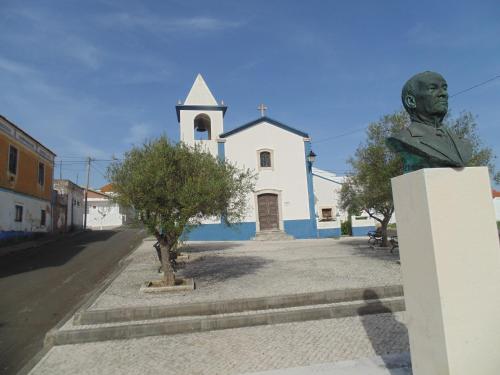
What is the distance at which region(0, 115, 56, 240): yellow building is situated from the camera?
56.2ft

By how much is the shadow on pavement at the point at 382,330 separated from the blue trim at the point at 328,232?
13979mm

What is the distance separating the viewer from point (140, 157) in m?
7.54

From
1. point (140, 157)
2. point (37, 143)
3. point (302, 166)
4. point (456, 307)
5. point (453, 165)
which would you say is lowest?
point (456, 307)

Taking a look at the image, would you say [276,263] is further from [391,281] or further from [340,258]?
[391,281]

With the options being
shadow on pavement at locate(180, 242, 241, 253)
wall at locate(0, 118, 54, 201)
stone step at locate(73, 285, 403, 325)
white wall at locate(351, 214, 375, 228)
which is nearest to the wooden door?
shadow on pavement at locate(180, 242, 241, 253)

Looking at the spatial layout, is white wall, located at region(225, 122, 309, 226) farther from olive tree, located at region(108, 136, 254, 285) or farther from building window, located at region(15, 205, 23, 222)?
olive tree, located at region(108, 136, 254, 285)

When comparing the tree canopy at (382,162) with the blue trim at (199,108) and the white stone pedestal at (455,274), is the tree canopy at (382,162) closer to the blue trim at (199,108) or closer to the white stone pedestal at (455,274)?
the white stone pedestal at (455,274)

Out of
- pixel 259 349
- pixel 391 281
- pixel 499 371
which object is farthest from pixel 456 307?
pixel 391 281

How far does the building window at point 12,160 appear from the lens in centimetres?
1795

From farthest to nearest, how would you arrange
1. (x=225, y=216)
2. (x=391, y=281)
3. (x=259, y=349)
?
(x=225, y=216)
(x=391, y=281)
(x=259, y=349)

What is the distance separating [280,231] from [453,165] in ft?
54.5

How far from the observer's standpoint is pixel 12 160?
59.6ft

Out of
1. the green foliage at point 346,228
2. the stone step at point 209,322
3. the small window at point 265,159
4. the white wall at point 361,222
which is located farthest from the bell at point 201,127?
the stone step at point 209,322

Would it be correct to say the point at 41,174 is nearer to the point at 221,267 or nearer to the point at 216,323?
the point at 221,267
